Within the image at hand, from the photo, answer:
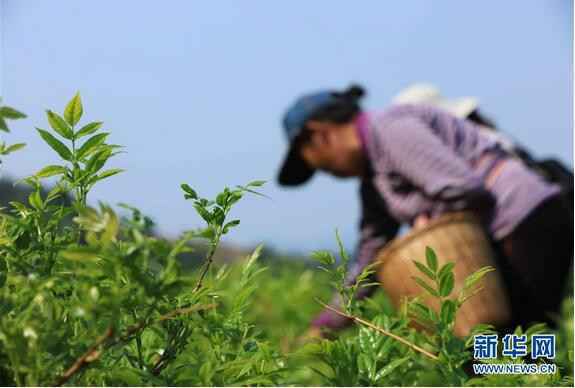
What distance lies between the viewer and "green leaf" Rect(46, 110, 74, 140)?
844 millimetres

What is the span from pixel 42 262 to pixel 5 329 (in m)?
0.20

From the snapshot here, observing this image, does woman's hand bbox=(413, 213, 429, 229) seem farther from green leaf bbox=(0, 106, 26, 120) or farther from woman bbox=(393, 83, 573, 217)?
green leaf bbox=(0, 106, 26, 120)

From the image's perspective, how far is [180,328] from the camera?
2.67ft

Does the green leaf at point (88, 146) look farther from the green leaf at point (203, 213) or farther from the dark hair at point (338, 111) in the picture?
the dark hair at point (338, 111)

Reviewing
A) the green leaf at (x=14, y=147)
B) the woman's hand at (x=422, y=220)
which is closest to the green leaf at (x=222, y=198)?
the green leaf at (x=14, y=147)

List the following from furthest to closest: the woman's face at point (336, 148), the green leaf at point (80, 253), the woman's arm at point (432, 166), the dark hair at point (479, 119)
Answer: the dark hair at point (479, 119), the woman's face at point (336, 148), the woman's arm at point (432, 166), the green leaf at point (80, 253)

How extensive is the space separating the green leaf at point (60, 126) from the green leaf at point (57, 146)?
0.4 inches

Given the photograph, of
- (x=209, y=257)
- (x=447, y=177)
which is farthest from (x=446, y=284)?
(x=447, y=177)

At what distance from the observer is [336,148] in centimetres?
359

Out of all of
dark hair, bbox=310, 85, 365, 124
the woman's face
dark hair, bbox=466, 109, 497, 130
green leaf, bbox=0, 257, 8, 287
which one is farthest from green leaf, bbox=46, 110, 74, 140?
dark hair, bbox=466, 109, 497, 130

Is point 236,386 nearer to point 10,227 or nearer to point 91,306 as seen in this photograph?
point 91,306

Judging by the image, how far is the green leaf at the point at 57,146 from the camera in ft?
2.78

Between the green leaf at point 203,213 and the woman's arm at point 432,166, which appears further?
the woman's arm at point 432,166

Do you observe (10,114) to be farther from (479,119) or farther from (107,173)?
(479,119)
